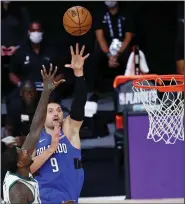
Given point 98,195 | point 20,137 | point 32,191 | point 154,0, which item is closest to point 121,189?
point 98,195

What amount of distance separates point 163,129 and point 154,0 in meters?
3.16

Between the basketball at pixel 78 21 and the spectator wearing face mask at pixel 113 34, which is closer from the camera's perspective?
the basketball at pixel 78 21

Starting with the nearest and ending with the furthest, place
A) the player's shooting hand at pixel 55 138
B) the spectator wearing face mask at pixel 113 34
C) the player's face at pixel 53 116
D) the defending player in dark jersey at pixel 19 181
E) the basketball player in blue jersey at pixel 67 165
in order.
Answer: the defending player in dark jersey at pixel 19 181
the player's shooting hand at pixel 55 138
the basketball player in blue jersey at pixel 67 165
the player's face at pixel 53 116
the spectator wearing face mask at pixel 113 34

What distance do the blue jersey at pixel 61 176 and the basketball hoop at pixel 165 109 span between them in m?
1.46

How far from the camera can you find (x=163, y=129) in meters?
8.17

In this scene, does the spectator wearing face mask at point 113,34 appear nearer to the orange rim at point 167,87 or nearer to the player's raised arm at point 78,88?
the orange rim at point 167,87

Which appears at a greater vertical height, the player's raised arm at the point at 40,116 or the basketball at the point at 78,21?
the basketball at the point at 78,21

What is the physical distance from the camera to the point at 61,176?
6648mm

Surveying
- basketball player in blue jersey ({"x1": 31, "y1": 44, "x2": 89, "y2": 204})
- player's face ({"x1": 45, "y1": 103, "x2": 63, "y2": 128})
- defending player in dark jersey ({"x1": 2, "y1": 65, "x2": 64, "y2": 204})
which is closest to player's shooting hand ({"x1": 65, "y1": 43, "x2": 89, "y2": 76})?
basketball player in blue jersey ({"x1": 31, "y1": 44, "x2": 89, "y2": 204})

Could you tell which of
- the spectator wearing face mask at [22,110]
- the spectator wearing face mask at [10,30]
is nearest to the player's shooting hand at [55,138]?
the spectator wearing face mask at [22,110]

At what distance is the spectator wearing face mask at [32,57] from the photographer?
10.0 meters

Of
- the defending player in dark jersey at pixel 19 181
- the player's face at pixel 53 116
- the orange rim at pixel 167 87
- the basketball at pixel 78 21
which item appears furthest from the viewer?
the orange rim at pixel 167 87

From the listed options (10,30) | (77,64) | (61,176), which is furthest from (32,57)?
(61,176)

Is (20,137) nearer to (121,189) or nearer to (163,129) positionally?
(121,189)
